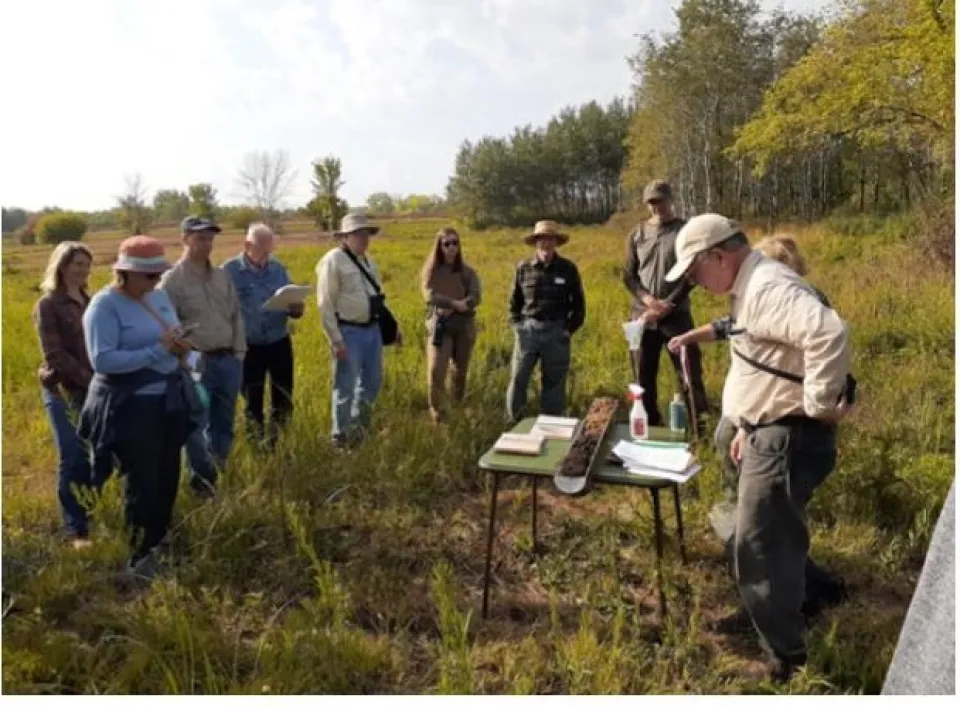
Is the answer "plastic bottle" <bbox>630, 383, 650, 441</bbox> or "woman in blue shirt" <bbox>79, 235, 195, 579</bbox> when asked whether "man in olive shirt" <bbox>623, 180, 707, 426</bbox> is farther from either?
"woman in blue shirt" <bbox>79, 235, 195, 579</bbox>

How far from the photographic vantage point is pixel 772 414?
2.27 m

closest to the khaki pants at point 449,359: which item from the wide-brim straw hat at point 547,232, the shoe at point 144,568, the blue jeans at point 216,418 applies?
the wide-brim straw hat at point 547,232

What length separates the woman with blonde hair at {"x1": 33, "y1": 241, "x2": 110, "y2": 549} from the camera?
3.37 metres

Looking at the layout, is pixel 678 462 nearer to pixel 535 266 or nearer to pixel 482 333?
pixel 535 266

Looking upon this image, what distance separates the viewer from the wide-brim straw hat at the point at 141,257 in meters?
2.92

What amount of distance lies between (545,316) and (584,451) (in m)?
2.04

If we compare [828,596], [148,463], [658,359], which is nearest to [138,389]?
[148,463]

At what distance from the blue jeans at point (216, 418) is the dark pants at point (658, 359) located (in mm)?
2576

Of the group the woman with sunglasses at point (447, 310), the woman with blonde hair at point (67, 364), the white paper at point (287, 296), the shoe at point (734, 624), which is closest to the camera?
the shoe at point (734, 624)

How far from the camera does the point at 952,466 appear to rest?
364cm

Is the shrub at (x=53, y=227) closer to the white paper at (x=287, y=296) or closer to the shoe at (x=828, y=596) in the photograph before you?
the white paper at (x=287, y=296)

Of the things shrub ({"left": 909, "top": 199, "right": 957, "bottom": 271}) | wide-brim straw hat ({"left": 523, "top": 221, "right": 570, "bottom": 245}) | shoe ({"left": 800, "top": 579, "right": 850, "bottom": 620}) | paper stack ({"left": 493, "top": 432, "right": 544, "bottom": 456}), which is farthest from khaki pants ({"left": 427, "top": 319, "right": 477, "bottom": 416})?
shrub ({"left": 909, "top": 199, "right": 957, "bottom": 271})

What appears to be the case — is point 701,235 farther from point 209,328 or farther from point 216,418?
point 216,418

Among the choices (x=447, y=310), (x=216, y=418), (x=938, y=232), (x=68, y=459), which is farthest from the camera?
(x=938, y=232)
